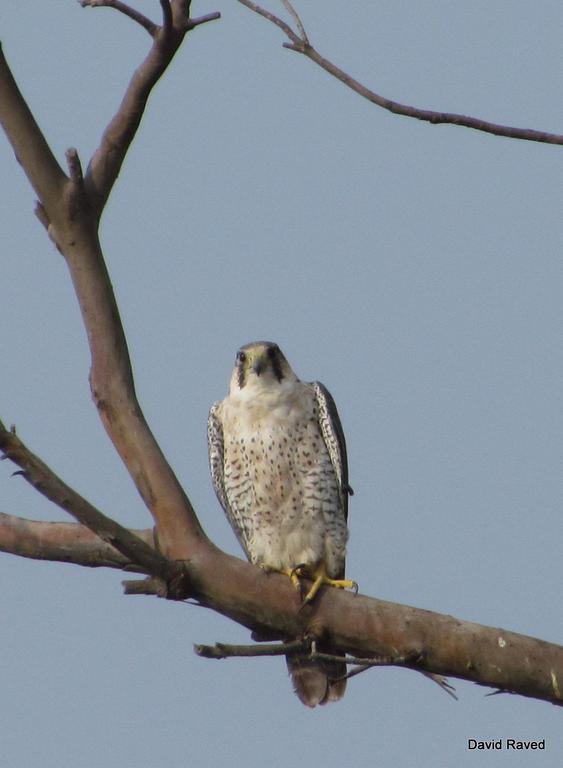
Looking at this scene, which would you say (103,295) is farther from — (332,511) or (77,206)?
(332,511)

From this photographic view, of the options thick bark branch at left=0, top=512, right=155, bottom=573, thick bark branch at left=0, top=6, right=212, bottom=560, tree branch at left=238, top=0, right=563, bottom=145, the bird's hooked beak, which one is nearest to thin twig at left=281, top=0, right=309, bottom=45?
tree branch at left=238, top=0, right=563, bottom=145

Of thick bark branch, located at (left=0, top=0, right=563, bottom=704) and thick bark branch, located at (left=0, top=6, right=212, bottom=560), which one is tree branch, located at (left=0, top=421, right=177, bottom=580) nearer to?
thick bark branch, located at (left=0, top=0, right=563, bottom=704)

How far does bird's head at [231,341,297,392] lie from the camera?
250 inches

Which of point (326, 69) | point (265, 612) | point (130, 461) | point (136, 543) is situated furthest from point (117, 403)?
point (326, 69)

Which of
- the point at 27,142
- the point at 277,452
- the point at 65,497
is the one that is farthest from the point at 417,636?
the point at 27,142

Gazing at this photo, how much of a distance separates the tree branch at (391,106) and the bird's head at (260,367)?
286 cm

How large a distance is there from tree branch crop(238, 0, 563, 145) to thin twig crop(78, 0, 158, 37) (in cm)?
77

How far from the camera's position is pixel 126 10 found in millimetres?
4363

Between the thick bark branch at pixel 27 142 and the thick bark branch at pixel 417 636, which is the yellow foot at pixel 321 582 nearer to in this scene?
the thick bark branch at pixel 417 636

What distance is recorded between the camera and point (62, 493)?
3.84m

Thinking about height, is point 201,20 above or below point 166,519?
above

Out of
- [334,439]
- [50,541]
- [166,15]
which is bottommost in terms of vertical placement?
[50,541]

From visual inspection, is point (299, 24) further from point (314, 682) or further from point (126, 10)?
point (314, 682)

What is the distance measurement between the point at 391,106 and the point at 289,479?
293 centimetres
